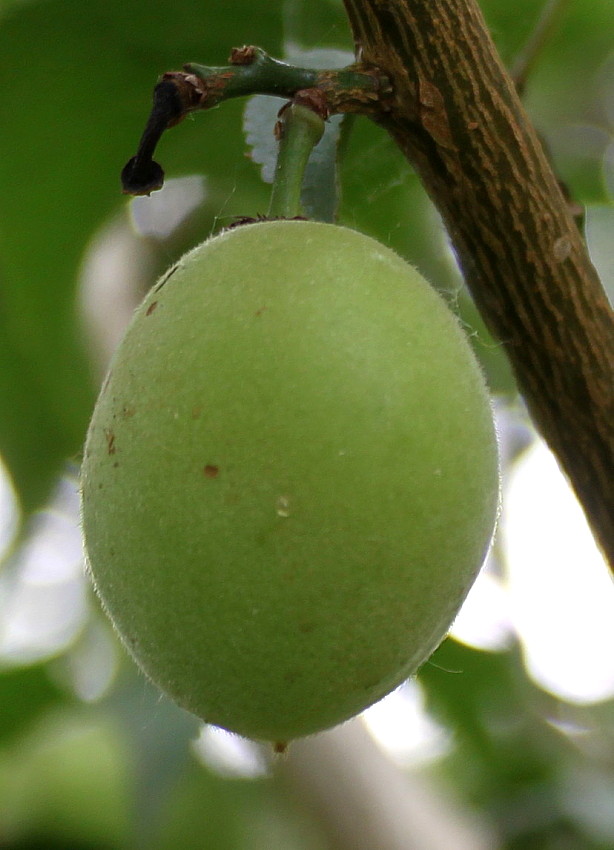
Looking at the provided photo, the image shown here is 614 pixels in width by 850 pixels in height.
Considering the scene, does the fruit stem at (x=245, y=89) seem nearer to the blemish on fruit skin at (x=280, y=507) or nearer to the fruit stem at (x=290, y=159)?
the fruit stem at (x=290, y=159)

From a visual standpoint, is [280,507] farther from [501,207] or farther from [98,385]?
[98,385]

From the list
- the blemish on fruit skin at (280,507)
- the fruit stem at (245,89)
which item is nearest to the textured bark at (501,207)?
the fruit stem at (245,89)

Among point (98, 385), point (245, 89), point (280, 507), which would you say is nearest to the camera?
point (280, 507)

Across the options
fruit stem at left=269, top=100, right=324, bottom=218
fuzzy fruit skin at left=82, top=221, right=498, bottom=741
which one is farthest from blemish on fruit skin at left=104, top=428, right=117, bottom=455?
fruit stem at left=269, top=100, right=324, bottom=218

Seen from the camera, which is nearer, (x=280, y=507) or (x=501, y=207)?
(x=280, y=507)

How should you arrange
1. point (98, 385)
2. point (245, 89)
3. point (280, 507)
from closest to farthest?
point (280, 507) → point (245, 89) → point (98, 385)

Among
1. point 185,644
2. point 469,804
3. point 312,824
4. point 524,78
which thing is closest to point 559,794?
point 469,804

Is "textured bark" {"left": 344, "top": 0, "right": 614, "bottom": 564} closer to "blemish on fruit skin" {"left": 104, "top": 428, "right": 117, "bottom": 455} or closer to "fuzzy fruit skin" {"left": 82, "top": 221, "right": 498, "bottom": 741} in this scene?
"fuzzy fruit skin" {"left": 82, "top": 221, "right": 498, "bottom": 741}

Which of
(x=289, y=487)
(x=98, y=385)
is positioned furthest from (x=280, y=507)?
(x=98, y=385)
